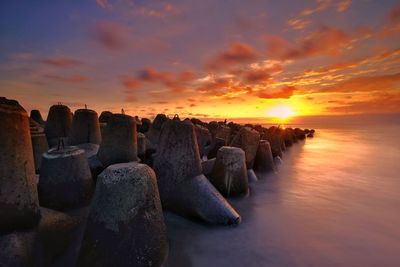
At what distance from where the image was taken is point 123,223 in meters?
2.45

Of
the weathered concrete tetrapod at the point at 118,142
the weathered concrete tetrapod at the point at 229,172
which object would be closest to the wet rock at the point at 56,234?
the weathered concrete tetrapod at the point at 118,142

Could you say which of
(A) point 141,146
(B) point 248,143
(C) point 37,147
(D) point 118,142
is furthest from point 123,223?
(B) point 248,143

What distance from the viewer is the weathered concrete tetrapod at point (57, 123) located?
7230 millimetres

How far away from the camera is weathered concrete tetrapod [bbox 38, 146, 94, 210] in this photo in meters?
3.55

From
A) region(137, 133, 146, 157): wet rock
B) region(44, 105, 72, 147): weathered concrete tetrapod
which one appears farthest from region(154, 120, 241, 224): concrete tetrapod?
region(44, 105, 72, 147): weathered concrete tetrapod

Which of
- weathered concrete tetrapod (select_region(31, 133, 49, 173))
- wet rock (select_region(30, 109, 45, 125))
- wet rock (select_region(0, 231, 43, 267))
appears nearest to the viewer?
wet rock (select_region(0, 231, 43, 267))

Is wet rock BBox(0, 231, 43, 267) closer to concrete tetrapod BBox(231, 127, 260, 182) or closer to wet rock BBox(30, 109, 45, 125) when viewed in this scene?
concrete tetrapod BBox(231, 127, 260, 182)

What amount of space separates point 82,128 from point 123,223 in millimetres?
4370

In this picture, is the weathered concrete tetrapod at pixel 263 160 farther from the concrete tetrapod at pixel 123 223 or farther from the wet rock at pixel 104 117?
the wet rock at pixel 104 117

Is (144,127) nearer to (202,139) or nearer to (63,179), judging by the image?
(202,139)

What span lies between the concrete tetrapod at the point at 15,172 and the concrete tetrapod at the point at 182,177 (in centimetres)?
196

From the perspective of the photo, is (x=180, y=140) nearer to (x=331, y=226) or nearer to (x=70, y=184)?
(x=70, y=184)

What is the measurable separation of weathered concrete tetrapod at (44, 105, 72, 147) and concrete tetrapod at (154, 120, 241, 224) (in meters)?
A: 4.51

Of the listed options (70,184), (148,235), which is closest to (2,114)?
(70,184)
